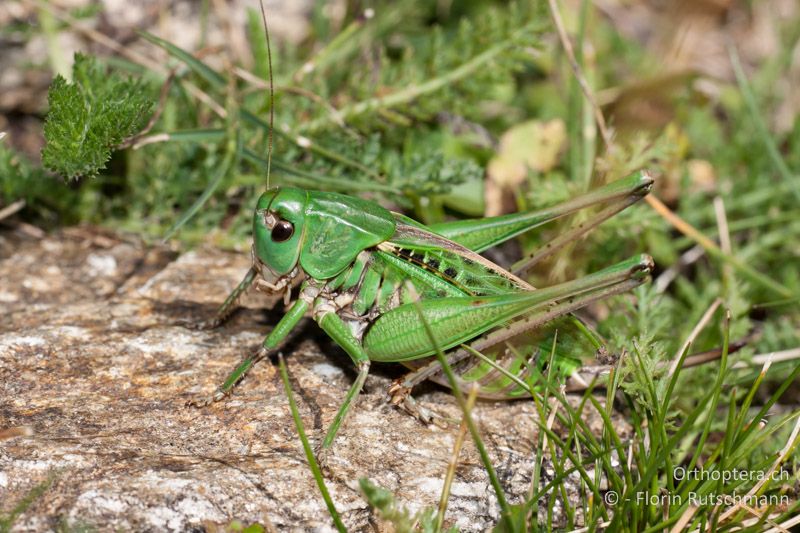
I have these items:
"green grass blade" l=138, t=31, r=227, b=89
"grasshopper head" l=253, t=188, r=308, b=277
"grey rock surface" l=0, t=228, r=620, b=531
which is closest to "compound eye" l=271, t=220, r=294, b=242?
"grasshopper head" l=253, t=188, r=308, b=277

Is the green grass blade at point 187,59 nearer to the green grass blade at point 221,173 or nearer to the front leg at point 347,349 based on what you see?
the green grass blade at point 221,173

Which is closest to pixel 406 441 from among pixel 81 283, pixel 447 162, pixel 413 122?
pixel 447 162

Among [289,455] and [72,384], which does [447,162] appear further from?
[72,384]

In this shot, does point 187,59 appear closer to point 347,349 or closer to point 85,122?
point 85,122

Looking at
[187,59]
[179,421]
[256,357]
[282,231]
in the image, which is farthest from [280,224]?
[187,59]

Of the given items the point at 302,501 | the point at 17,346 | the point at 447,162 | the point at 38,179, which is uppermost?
the point at 447,162

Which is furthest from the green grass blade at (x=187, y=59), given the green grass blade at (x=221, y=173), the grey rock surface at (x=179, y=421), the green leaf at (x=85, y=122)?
the grey rock surface at (x=179, y=421)
